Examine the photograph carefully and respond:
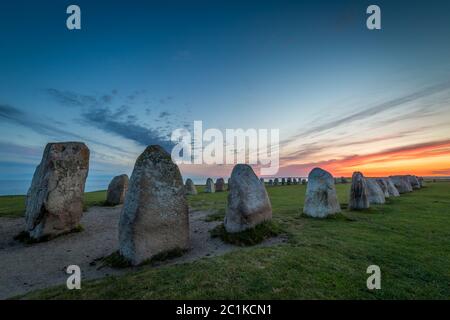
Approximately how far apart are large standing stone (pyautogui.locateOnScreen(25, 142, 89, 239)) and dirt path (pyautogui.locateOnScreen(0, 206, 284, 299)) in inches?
31.0

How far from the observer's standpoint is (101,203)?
22906mm

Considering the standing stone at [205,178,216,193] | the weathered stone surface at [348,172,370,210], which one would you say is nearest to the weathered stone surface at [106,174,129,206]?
the standing stone at [205,178,216,193]

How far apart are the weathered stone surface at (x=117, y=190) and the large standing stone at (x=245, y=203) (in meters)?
14.6

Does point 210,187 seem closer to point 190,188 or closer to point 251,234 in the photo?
point 190,188

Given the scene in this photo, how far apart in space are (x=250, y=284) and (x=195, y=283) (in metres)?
1.27

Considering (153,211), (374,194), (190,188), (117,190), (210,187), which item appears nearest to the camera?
(153,211)

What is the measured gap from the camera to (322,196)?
15156mm

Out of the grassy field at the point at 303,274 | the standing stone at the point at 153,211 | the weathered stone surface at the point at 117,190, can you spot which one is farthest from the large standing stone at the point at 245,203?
the weathered stone surface at the point at 117,190

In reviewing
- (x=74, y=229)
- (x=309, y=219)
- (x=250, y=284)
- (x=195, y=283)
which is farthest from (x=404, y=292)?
(x=74, y=229)

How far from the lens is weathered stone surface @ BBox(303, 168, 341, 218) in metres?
15.0

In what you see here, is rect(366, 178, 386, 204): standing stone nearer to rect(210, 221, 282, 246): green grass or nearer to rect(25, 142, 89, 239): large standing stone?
rect(210, 221, 282, 246): green grass

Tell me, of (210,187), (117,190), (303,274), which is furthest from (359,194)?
(210,187)

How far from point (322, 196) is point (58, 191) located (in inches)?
566

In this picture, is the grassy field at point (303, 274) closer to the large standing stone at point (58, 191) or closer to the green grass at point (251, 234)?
the green grass at point (251, 234)
